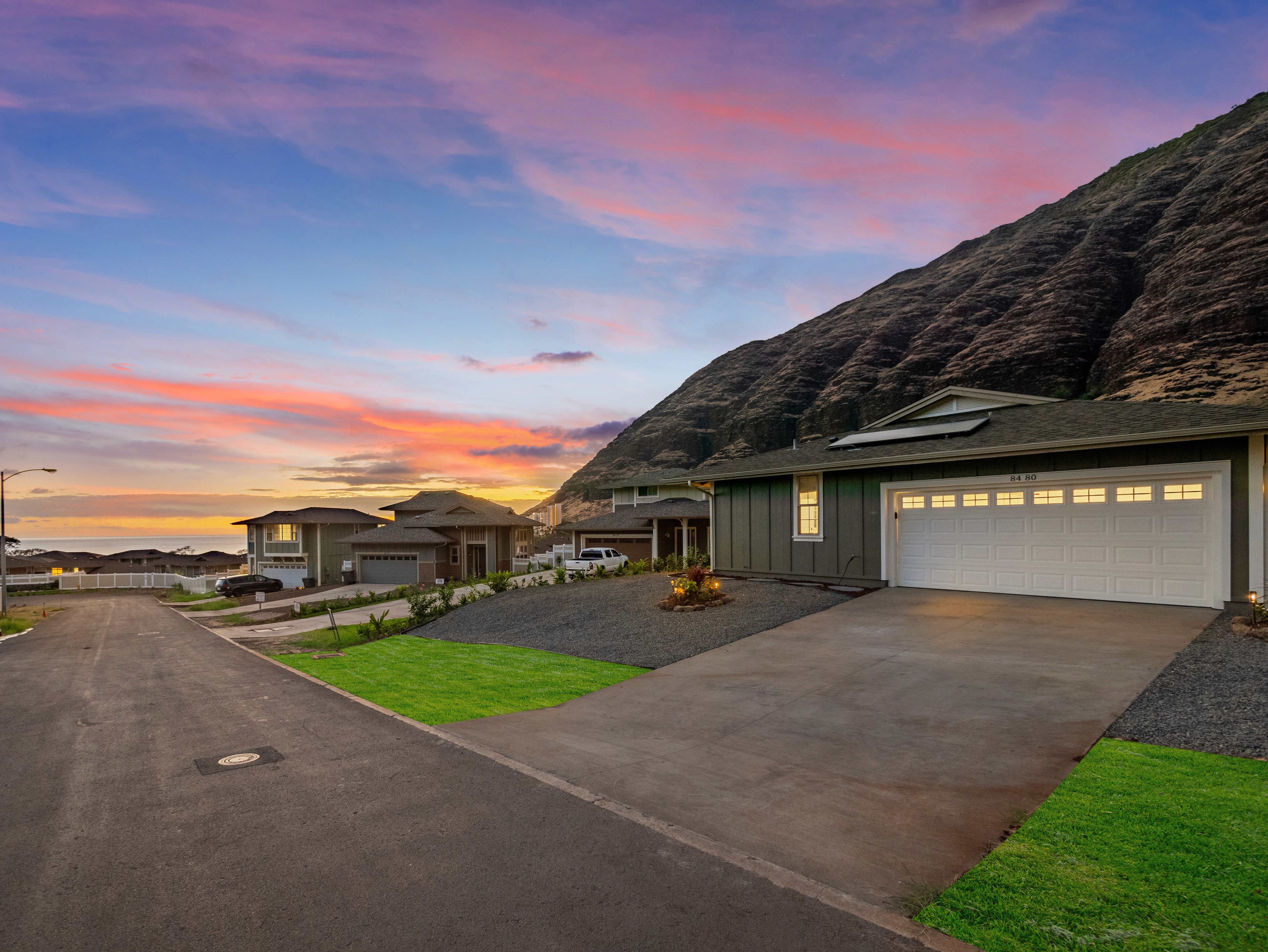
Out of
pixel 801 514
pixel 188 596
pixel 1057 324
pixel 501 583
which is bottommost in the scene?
pixel 188 596

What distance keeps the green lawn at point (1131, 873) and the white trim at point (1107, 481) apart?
8.16 metres

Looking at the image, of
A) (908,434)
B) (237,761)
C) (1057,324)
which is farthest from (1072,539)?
(1057,324)

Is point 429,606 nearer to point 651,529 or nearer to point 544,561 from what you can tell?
point 651,529

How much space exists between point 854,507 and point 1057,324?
7103 cm

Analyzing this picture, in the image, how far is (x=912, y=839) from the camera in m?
4.57

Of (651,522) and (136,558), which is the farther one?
(136,558)

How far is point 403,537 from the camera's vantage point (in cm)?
4228

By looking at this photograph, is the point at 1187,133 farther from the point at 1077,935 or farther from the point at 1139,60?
the point at 1077,935

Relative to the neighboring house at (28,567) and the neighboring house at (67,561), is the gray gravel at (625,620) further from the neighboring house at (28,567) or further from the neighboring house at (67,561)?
the neighboring house at (28,567)

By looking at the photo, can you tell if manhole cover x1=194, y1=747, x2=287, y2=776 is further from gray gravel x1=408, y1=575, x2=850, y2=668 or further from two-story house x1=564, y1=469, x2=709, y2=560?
two-story house x1=564, y1=469, x2=709, y2=560

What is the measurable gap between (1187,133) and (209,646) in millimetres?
128166

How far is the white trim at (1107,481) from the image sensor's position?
1133 cm

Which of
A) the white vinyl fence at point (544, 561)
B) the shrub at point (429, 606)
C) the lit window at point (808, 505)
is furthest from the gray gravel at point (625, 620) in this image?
the white vinyl fence at point (544, 561)

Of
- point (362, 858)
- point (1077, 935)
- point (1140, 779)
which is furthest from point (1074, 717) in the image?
point (362, 858)
